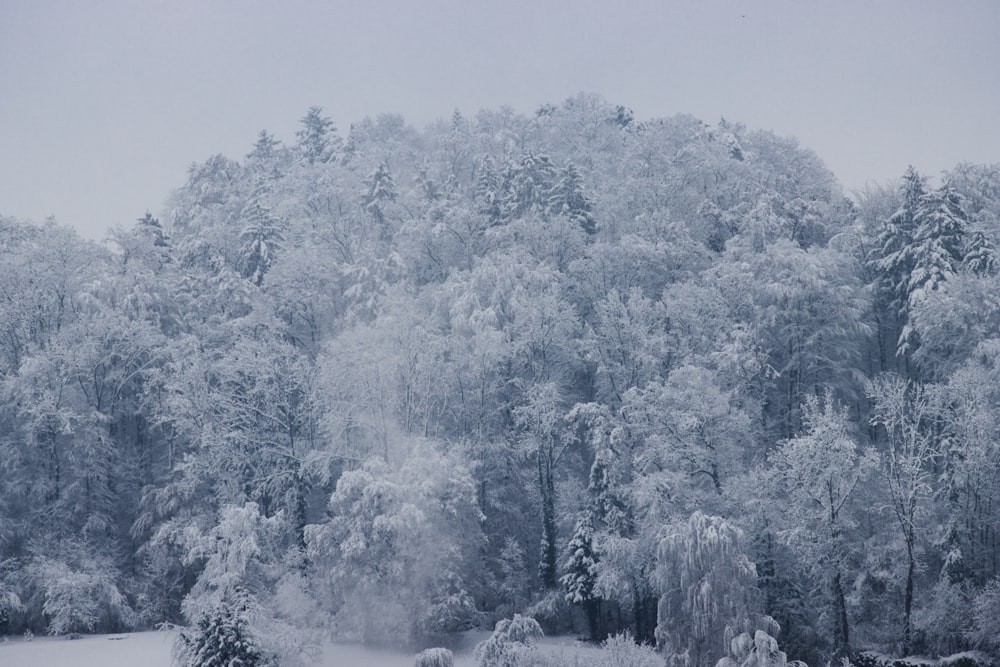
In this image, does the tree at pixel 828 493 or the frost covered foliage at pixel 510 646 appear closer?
the frost covered foliage at pixel 510 646

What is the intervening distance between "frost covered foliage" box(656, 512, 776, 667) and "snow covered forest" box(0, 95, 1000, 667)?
0.09 meters

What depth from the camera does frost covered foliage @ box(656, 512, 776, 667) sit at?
21.7 m

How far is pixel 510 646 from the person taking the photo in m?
23.2

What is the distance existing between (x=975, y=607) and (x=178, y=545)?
97.0 feet

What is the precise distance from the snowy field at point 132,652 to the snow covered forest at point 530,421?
958mm

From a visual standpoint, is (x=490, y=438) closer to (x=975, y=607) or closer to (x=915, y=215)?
(x=975, y=607)

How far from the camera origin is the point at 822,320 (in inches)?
1273

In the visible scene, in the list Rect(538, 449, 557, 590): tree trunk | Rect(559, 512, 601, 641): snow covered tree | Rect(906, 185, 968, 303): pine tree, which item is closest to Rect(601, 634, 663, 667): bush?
Rect(559, 512, 601, 641): snow covered tree

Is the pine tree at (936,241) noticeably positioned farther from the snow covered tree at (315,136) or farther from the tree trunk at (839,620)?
the snow covered tree at (315,136)

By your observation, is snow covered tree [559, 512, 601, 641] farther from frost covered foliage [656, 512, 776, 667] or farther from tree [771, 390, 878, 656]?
tree [771, 390, 878, 656]

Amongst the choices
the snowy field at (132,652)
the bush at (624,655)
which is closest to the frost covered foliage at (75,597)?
the snowy field at (132,652)

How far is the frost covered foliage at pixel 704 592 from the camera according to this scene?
71.1ft

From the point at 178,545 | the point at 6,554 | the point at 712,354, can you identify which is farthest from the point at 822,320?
the point at 6,554

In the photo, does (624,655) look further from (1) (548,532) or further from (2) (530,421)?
(2) (530,421)
